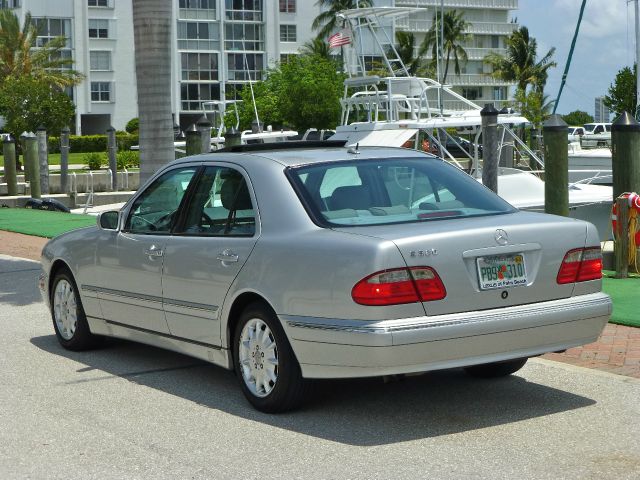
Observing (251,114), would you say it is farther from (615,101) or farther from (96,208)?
(96,208)

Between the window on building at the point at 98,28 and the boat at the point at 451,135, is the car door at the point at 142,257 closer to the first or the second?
the boat at the point at 451,135

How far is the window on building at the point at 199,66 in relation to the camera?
89.1 metres

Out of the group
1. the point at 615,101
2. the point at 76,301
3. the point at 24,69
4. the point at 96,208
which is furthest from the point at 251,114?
the point at 76,301

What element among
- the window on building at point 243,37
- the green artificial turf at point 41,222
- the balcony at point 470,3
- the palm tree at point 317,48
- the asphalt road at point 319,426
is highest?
the balcony at point 470,3

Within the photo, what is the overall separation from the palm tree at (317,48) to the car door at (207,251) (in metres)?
78.5

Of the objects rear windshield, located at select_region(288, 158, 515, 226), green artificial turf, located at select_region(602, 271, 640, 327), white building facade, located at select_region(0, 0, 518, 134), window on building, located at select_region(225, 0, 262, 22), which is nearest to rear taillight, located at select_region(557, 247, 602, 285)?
rear windshield, located at select_region(288, 158, 515, 226)

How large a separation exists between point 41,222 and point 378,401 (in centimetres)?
1669

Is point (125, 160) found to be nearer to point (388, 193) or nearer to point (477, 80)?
point (388, 193)

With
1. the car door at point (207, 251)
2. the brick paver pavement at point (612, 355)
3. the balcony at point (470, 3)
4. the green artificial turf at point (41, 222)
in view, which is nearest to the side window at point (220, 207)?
the car door at point (207, 251)

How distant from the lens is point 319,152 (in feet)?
26.6

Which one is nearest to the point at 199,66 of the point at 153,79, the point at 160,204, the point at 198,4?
the point at 198,4

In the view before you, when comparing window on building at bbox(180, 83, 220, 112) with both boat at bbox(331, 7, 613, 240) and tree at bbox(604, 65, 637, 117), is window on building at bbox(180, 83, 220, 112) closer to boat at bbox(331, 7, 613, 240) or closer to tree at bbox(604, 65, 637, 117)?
tree at bbox(604, 65, 637, 117)

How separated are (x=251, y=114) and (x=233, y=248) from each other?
53.9 m

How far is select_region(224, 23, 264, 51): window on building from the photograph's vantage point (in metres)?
90.4
